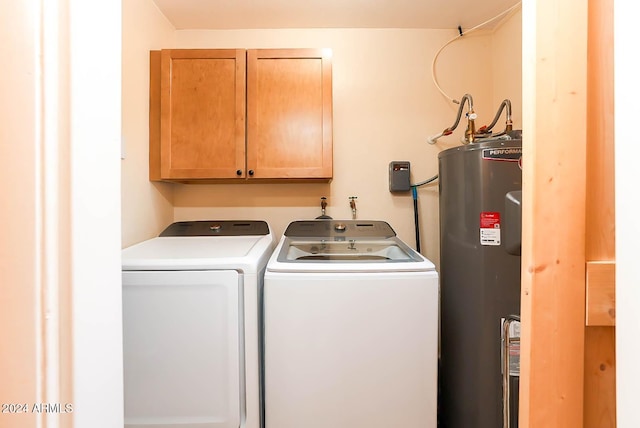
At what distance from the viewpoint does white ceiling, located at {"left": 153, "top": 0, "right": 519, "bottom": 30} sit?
175 centimetres

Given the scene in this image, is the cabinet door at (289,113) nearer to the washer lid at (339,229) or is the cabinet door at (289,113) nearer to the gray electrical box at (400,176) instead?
the washer lid at (339,229)

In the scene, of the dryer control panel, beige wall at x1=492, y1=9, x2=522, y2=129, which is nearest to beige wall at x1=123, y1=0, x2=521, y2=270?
beige wall at x1=492, y1=9, x2=522, y2=129

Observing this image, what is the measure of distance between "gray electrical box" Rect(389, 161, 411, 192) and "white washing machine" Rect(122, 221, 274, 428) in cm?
121

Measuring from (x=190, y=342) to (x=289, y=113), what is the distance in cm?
123

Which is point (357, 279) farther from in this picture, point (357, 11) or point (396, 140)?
point (357, 11)

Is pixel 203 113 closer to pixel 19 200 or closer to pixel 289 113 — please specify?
pixel 289 113

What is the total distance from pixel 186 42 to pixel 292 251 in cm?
163

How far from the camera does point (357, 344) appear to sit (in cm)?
111

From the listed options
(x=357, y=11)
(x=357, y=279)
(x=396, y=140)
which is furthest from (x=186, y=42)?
(x=357, y=279)

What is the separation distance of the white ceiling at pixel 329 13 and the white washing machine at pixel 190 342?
1.57m

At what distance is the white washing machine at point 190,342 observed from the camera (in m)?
1.08

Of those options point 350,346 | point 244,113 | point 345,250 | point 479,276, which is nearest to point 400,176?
point 345,250

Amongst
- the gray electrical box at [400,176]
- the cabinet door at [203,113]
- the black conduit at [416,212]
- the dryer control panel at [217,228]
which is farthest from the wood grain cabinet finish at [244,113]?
the black conduit at [416,212]

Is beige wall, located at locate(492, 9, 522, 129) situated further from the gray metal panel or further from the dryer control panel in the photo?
the dryer control panel
